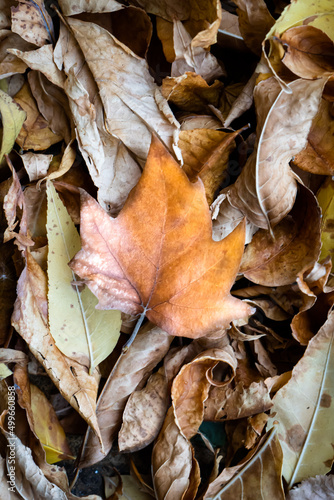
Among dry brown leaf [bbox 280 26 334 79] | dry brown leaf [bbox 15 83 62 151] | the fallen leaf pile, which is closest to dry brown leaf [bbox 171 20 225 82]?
Answer: the fallen leaf pile

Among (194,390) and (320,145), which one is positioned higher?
(320,145)

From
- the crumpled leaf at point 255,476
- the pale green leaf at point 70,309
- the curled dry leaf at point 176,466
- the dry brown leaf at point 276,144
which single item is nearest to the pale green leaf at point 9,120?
the pale green leaf at point 70,309

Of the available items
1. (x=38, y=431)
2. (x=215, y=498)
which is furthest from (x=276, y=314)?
(x=38, y=431)

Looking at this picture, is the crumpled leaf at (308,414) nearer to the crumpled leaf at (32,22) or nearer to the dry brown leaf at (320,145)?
the dry brown leaf at (320,145)

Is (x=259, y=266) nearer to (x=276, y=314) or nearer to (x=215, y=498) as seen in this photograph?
(x=276, y=314)

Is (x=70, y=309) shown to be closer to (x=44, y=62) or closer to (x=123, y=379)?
(x=123, y=379)

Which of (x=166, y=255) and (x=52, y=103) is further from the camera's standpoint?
(x=52, y=103)

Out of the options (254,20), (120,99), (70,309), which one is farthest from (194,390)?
(254,20)
